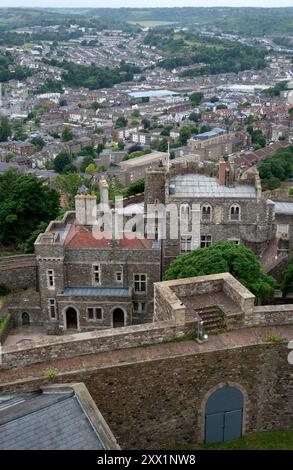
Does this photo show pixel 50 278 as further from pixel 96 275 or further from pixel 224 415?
pixel 224 415

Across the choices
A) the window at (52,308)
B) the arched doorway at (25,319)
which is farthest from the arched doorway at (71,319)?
the arched doorway at (25,319)

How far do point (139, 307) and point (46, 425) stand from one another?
78.6 ft

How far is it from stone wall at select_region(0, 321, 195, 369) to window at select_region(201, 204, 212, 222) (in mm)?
20319

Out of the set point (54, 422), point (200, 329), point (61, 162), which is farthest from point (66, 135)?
point (54, 422)

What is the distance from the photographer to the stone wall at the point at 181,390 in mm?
15375

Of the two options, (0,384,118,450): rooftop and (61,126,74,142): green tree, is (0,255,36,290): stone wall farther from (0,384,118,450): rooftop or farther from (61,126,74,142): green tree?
(61,126,74,142): green tree

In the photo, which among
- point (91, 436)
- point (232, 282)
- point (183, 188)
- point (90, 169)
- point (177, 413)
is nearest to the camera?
point (91, 436)

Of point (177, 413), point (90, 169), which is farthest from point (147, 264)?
point (90, 169)

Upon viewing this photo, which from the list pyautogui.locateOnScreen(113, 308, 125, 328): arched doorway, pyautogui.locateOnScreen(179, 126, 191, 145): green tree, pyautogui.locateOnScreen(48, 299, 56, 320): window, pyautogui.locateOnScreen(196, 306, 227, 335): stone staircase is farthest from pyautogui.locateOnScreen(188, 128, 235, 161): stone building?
pyautogui.locateOnScreen(196, 306, 227, 335): stone staircase

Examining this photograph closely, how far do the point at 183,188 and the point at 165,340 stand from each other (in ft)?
71.9

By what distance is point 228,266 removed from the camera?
2920 centimetres

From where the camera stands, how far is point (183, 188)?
3734cm

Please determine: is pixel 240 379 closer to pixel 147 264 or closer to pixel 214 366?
pixel 214 366

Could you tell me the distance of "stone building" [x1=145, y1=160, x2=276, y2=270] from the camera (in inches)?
1420
